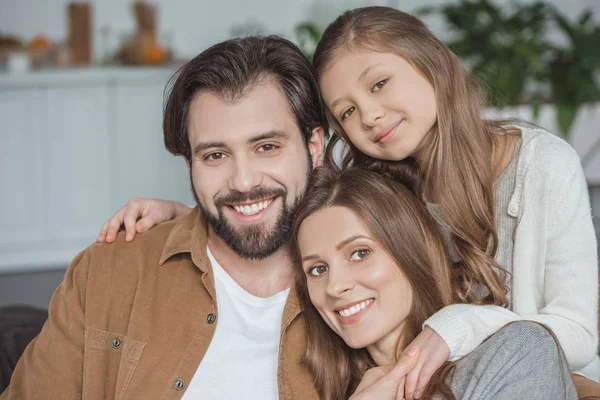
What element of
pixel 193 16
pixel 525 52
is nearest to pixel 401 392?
pixel 525 52

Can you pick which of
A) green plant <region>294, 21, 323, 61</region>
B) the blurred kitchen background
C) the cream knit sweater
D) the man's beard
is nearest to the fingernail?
the cream knit sweater

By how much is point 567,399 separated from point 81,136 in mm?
4234

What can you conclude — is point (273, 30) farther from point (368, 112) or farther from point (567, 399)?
point (567, 399)

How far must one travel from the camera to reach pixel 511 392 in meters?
1.57

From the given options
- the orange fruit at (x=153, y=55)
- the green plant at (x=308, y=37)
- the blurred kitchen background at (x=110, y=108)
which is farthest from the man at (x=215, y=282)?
the orange fruit at (x=153, y=55)

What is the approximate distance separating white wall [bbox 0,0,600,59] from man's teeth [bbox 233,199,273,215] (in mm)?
4148

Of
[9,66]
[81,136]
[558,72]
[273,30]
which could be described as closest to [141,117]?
[81,136]

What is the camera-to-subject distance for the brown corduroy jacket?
197cm

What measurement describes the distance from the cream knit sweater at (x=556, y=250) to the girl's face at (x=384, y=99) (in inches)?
10.6

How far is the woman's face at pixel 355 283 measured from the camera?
5.93 ft

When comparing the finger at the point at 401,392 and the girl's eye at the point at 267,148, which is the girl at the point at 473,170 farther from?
the finger at the point at 401,392

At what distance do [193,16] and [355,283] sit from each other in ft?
15.8

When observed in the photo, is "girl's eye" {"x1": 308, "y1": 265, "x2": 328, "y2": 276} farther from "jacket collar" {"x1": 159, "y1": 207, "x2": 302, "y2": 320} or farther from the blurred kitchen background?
the blurred kitchen background

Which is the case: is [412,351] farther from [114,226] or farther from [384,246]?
[114,226]
